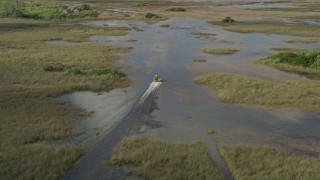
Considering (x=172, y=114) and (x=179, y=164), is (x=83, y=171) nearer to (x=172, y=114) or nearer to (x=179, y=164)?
(x=179, y=164)

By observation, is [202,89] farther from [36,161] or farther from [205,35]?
[205,35]

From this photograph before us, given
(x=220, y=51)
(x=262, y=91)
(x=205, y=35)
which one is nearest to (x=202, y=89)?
(x=262, y=91)

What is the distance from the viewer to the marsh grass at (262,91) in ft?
76.6

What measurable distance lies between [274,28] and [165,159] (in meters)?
48.8

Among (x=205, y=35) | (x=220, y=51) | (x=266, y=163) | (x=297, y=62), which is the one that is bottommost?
(x=205, y=35)

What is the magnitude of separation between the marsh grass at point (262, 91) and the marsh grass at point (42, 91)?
249 inches

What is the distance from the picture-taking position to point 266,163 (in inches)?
590

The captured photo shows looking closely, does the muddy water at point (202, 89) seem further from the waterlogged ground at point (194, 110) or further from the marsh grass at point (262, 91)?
the marsh grass at point (262, 91)

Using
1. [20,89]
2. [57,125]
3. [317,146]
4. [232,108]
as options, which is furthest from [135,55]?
[317,146]

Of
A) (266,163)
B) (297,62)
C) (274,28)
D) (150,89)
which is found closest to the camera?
(266,163)

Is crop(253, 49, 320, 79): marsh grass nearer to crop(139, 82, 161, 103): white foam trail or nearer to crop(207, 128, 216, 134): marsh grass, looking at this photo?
crop(139, 82, 161, 103): white foam trail

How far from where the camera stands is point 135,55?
1512 inches

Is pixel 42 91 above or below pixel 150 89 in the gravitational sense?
above

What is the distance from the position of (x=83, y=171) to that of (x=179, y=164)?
333 cm
